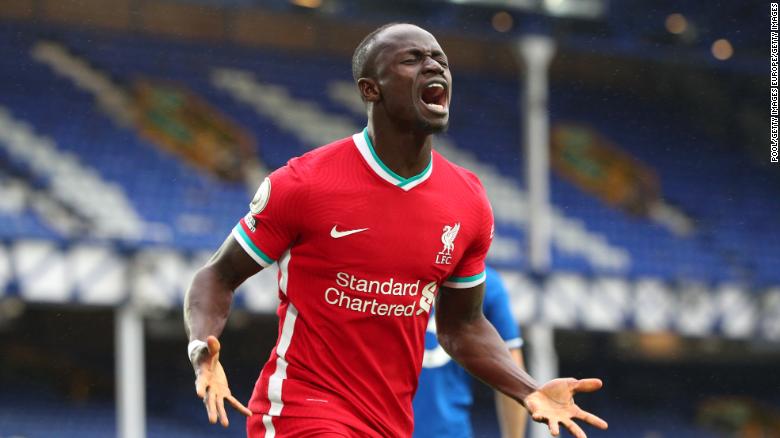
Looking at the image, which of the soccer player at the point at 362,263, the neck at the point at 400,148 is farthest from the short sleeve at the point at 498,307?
the neck at the point at 400,148

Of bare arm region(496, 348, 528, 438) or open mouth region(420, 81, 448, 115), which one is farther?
bare arm region(496, 348, 528, 438)

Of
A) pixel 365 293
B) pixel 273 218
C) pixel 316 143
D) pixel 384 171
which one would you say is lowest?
pixel 365 293

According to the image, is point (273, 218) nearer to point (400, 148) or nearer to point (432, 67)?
point (400, 148)

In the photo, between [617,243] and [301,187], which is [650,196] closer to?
[617,243]

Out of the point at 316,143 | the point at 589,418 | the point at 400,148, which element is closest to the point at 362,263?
the point at 400,148

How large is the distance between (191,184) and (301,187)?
15519mm

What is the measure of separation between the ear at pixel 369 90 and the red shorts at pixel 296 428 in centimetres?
114

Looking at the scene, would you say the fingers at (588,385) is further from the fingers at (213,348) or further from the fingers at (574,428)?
the fingers at (213,348)

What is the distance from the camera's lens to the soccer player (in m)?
4.51

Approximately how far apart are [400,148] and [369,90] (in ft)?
0.77

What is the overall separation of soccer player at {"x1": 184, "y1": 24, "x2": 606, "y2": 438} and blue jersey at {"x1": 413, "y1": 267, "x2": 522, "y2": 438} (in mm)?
1864

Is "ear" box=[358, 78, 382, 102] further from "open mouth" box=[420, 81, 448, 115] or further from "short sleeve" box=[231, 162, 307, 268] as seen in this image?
"short sleeve" box=[231, 162, 307, 268]

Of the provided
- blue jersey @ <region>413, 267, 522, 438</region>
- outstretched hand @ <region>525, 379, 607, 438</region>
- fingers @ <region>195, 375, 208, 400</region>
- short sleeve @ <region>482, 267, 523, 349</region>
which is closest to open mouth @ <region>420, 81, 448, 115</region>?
outstretched hand @ <region>525, 379, 607, 438</region>

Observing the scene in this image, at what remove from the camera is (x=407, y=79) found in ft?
15.0
